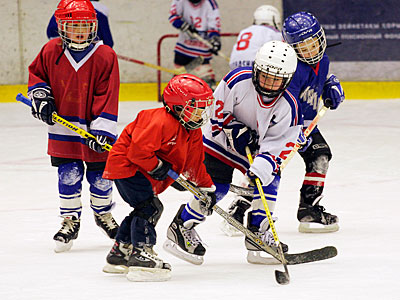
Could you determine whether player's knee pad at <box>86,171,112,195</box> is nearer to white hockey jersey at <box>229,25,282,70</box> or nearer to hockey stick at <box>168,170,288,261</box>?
hockey stick at <box>168,170,288,261</box>

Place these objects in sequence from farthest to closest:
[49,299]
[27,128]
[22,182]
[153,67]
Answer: [153,67] → [27,128] → [22,182] → [49,299]

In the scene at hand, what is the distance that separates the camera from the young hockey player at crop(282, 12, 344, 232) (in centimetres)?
356

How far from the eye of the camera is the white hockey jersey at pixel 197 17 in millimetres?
7758

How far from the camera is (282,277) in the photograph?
2.81 meters

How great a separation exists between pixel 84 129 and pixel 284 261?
930 mm

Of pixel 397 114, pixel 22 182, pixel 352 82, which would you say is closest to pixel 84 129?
pixel 22 182

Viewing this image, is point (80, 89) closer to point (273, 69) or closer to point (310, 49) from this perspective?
point (273, 69)

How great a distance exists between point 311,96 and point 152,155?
1.08 meters

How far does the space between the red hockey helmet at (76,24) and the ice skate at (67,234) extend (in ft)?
2.17

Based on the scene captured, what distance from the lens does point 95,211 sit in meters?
3.46

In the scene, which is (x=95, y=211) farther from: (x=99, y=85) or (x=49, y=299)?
(x=49, y=299)

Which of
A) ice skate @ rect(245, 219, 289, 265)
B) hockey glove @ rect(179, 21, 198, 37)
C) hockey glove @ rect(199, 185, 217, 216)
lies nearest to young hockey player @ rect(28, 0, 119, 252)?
hockey glove @ rect(199, 185, 217, 216)

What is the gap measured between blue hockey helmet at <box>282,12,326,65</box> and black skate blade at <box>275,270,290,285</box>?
107cm

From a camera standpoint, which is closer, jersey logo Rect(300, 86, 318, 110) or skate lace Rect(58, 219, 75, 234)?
skate lace Rect(58, 219, 75, 234)
